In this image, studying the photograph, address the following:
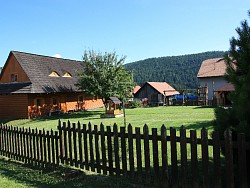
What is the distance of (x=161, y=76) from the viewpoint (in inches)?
4080

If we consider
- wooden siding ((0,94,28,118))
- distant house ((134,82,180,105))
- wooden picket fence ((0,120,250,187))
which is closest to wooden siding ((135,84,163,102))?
distant house ((134,82,180,105))

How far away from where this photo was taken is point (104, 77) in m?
27.7

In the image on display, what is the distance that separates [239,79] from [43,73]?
99.5 feet

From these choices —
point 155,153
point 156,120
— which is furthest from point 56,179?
point 156,120

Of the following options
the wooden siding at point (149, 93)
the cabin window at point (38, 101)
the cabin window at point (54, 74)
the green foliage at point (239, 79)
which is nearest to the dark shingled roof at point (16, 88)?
the cabin window at point (38, 101)

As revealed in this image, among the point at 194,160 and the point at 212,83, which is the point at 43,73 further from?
the point at 194,160

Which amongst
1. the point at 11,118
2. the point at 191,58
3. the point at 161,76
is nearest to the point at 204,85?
the point at 11,118

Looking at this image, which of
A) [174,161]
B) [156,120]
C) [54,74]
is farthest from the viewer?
[54,74]

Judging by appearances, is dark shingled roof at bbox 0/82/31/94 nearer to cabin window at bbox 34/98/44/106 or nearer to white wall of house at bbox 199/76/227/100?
cabin window at bbox 34/98/44/106

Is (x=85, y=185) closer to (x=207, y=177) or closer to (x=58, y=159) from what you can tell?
(x=58, y=159)

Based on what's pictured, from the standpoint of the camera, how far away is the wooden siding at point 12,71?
29.7 m

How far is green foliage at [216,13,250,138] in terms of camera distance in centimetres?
418

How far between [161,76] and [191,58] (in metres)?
15.8

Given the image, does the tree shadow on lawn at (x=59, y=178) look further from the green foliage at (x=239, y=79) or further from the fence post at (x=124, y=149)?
the green foliage at (x=239, y=79)
